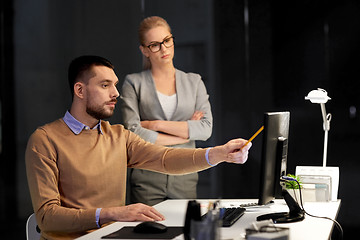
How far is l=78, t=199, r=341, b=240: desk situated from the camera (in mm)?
2270

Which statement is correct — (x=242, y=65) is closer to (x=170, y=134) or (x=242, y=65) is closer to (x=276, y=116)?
(x=170, y=134)

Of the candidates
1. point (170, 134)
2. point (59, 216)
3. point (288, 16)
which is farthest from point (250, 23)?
point (59, 216)

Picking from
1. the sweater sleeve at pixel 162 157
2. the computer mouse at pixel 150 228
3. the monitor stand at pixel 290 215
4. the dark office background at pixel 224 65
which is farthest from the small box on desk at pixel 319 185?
the dark office background at pixel 224 65

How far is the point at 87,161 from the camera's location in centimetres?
284

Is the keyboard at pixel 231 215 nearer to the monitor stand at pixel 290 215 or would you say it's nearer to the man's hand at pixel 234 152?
the monitor stand at pixel 290 215

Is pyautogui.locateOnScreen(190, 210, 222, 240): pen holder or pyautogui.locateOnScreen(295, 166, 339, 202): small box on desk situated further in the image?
pyautogui.locateOnScreen(295, 166, 339, 202): small box on desk

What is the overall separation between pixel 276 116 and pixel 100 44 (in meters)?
3.06

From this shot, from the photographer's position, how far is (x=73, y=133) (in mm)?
2881

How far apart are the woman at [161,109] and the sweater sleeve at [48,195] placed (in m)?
0.95

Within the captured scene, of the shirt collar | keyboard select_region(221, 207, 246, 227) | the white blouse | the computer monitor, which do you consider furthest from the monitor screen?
the white blouse

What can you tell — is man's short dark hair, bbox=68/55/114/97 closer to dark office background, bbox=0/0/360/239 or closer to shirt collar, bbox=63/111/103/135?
shirt collar, bbox=63/111/103/135

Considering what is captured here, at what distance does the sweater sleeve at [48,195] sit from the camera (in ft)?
8.42

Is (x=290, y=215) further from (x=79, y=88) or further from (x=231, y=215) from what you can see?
(x=79, y=88)

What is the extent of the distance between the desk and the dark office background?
175 centimetres
